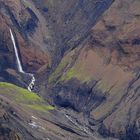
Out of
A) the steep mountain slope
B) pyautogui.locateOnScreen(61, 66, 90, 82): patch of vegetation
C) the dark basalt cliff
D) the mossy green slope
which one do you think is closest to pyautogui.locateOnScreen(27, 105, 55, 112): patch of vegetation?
the mossy green slope

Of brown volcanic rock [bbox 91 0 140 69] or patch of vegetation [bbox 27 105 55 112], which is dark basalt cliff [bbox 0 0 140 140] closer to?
brown volcanic rock [bbox 91 0 140 69]

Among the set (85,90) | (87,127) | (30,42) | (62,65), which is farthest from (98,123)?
(30,42)

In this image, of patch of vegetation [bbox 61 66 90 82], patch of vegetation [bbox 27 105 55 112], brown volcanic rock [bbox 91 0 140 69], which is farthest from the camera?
brown volcanic rock [bbox 91 0 140 69]

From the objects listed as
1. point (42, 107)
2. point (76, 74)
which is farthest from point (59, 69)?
point (42, 107)

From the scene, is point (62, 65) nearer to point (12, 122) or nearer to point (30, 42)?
point (30, 42)

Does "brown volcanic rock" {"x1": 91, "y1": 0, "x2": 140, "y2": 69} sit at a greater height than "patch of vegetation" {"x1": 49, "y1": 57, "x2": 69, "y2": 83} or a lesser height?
greater

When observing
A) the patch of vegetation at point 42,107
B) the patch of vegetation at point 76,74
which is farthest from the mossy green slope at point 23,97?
the patch of vegetation at point 76,74

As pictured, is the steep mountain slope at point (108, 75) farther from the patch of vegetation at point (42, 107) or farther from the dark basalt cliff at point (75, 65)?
the patch of vegetation at point (42, 107)
